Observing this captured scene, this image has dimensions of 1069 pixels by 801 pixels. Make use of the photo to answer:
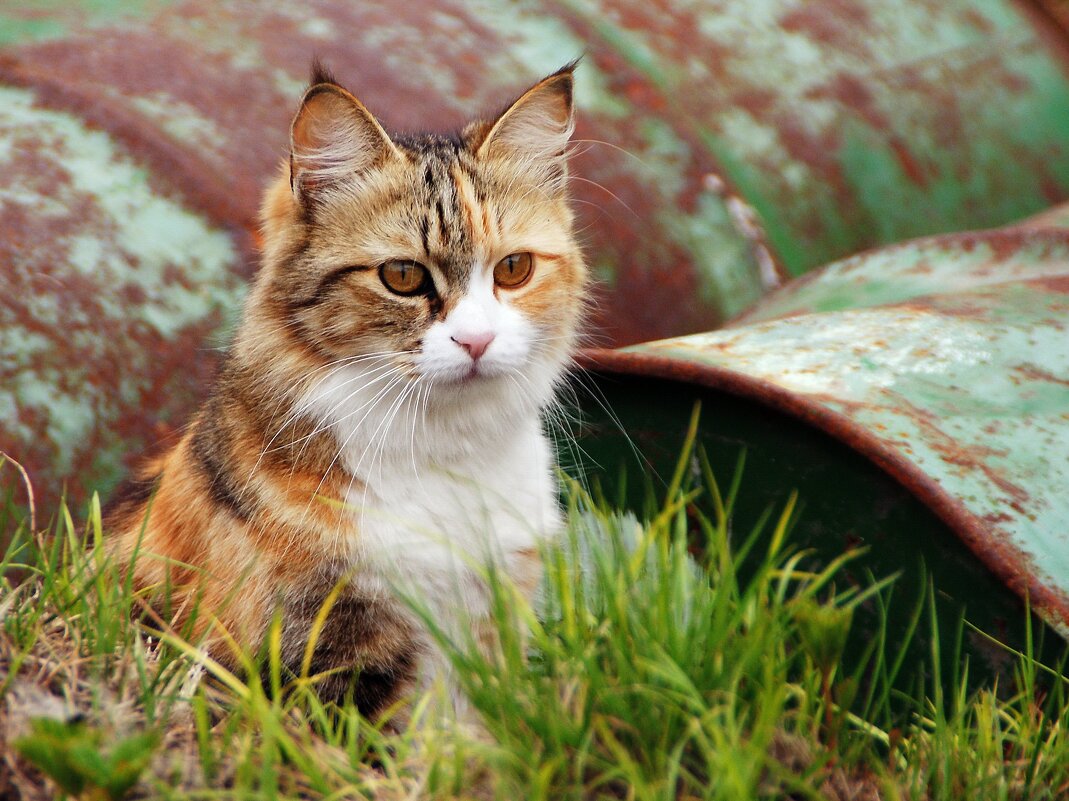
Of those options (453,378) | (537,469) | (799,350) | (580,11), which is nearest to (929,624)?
(799,350)

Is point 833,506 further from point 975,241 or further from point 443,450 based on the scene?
point 975,241

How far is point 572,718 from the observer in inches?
49.8

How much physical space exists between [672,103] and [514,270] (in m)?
1.22

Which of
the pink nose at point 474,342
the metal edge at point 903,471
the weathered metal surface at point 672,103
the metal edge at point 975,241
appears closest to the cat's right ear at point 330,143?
the pink nose at point 474,342

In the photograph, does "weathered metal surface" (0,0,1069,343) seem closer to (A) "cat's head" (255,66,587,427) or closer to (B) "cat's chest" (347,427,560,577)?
(A) "cat's head" (255,66,587,427)

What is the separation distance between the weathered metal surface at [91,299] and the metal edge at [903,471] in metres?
0.86

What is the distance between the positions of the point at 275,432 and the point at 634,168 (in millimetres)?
1296

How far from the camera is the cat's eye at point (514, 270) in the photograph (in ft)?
6.03

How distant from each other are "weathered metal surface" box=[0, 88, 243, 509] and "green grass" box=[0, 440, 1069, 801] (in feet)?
1.34

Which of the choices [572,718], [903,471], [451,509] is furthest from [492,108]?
[572,718]

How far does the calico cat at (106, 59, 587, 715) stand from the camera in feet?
5.53

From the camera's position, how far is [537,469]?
1.93 m

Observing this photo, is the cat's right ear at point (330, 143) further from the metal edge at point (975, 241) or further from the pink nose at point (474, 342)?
the metal edge at point (975, 241)

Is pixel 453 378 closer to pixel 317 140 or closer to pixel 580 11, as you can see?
pixel 317 140
